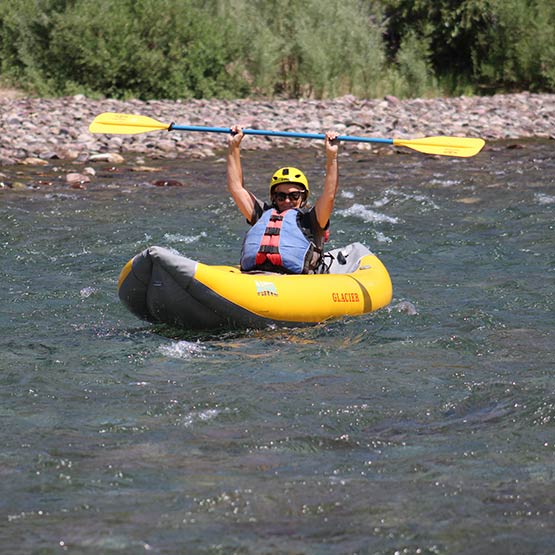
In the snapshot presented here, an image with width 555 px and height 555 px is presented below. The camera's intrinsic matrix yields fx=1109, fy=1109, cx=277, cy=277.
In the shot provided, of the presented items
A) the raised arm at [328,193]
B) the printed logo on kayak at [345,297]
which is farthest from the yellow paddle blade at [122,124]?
the printed logo on kayak at [345,297]

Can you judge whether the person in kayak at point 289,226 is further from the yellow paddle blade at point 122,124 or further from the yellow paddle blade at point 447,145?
the yellow paddle blade at point 122,124

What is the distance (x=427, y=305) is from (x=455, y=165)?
6567 millimetres

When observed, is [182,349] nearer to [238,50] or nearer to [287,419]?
[287,419]

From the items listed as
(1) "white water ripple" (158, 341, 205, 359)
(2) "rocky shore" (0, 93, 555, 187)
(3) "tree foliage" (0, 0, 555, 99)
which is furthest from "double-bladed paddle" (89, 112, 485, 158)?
(3) "tree foliage" (0, 0, 555, 99)

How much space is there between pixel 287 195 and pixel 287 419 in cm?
246

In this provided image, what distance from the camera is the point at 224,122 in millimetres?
15164

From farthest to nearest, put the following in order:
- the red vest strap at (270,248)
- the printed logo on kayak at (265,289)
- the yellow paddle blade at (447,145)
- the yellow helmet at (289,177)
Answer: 1. the yellow paddle blade at (447,145)
2. the yellow helmet at (289,177)
3. the red vest strap at (270,248)
4. the printed logo on kayak at (265,289)

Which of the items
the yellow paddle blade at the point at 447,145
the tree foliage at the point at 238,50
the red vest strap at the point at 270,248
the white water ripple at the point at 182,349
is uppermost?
the tree foliage at the point at 238,50

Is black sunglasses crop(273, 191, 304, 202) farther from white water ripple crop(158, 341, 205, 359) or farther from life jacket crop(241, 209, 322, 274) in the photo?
white water ripple crop(158, 341, 205, 359)

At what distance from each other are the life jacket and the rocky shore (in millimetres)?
6347

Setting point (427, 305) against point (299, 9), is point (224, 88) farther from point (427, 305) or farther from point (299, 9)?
point (427, 305)

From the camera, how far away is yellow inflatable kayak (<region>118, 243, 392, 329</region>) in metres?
5.67

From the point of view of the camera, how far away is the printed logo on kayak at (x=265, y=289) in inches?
230

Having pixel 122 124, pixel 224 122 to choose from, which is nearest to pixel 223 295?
pixel 122 124
